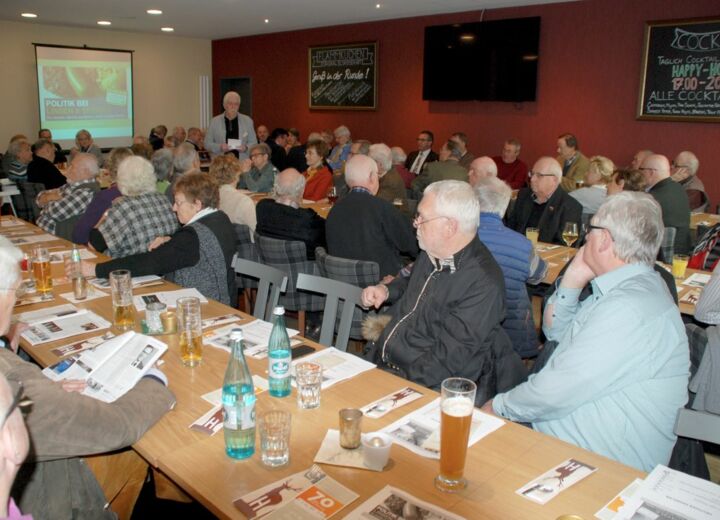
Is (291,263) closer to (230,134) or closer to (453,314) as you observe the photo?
(453,314)

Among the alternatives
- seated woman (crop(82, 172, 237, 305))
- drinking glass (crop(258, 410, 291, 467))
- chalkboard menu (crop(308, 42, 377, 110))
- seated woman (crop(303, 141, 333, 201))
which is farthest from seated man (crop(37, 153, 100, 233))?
chalkboard menu (crop(308, 42, 377, 110))

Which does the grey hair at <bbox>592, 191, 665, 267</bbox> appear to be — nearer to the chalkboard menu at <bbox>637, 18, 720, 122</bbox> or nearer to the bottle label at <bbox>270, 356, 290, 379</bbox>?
the bottle label at <bbox>270, 356, 290, 379</bbox>

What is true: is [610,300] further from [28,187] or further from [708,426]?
[28,187]

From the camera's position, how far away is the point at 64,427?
1650 millimetres

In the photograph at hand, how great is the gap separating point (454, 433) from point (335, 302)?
1.50 metres

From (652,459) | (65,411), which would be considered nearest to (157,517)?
(65,411)

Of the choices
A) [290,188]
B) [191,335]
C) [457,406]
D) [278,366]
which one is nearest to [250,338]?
[191,335]

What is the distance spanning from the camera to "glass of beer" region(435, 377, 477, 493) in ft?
5.07

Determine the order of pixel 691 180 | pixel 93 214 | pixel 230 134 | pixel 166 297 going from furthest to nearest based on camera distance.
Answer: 1. pixel 230 134
2. pixel 691 180
3. pixel 93 214
4. pixel 166 297

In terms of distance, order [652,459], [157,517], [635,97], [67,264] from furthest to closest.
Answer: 1. [635,97]
2. [67,264]
3. [157,517]
4. [652,459]

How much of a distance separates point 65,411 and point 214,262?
185 cm

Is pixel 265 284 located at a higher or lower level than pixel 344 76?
lower

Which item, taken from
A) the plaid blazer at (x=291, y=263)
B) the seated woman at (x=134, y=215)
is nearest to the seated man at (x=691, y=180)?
the plaid blazer at (x=291, y=263)

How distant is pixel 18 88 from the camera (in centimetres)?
1229
